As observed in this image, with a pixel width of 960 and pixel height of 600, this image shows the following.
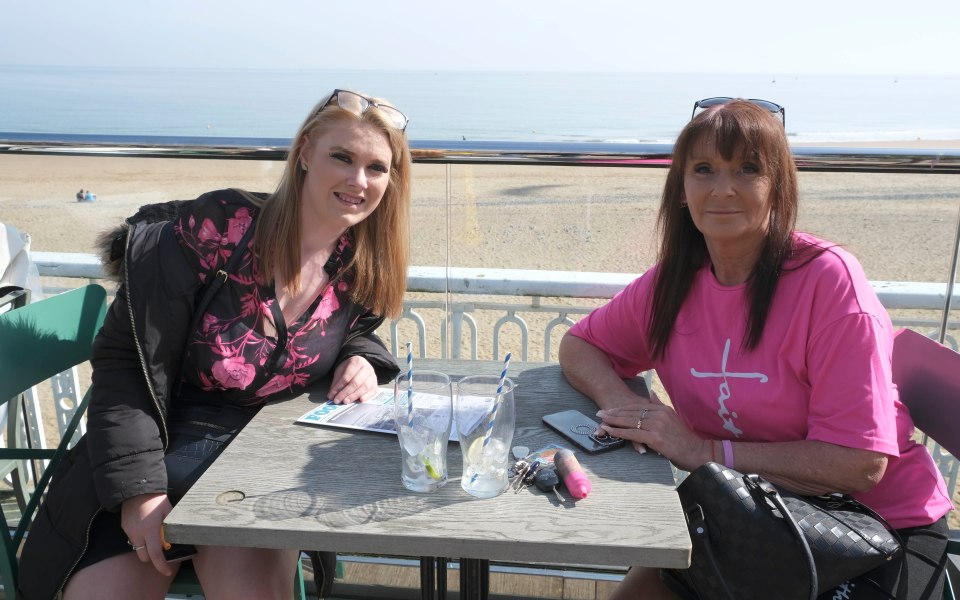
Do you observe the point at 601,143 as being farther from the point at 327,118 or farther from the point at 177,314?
the point at 177,314

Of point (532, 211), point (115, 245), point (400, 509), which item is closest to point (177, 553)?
point (400, 509)

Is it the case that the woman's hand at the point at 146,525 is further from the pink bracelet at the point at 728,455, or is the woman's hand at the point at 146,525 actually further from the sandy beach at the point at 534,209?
the pink bracelet at the point at 728,455

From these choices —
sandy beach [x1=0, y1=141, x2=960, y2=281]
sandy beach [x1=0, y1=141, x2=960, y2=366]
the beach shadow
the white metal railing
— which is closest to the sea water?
sandy beach [x1=0, y1=141, x2=960, y2=281]

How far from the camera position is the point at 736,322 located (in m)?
1.86

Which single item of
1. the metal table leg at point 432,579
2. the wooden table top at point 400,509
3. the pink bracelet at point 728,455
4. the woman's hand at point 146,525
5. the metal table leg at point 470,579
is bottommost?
the metal table leg at point 432,579

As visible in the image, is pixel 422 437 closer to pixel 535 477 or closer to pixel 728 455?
pixel 535 477

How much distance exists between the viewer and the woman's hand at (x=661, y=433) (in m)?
1.66

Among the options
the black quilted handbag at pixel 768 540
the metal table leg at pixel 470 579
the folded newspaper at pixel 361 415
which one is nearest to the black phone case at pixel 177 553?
the folded newspaper at pixel 361 415

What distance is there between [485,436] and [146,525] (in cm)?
83

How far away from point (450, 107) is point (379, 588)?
3063 cm

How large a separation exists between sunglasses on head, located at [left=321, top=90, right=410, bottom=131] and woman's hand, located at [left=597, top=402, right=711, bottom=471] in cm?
100

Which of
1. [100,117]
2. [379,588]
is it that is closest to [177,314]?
[379,588]

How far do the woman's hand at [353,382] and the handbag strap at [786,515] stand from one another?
97 cm

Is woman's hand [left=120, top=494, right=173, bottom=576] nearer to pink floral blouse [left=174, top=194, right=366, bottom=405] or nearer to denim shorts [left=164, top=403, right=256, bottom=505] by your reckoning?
denim shorts [left=164, top=403, right=256, bottom=505]
